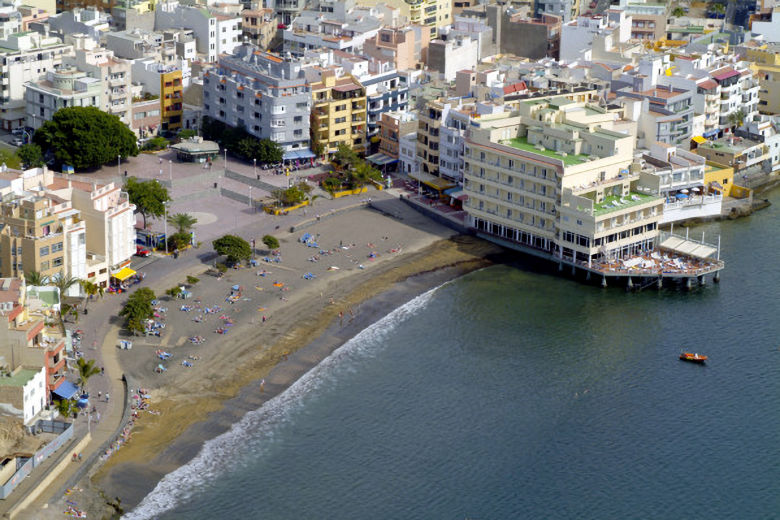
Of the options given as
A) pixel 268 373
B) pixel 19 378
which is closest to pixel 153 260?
pixel 268 373

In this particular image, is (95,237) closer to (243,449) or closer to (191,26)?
(243,449)

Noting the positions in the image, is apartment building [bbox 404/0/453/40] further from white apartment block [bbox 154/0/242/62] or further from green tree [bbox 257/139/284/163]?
green tree [bbox 257/139/284/163]

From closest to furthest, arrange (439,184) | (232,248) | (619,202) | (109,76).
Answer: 1. (232,248)
2. (619,202)
3. (439,184)
4. (109,76)

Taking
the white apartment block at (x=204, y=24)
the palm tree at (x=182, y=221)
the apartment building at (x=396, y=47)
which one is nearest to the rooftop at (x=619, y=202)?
the palm tree at (x=182, y=221)

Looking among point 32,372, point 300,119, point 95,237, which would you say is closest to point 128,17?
point 300,119

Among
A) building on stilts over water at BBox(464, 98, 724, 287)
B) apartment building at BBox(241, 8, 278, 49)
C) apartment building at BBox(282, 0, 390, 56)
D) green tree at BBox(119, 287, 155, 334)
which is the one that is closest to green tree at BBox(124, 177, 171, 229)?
green tree at BBox(119, 287, 155, 334)

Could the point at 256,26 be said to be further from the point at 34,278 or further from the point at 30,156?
the point at 34,278

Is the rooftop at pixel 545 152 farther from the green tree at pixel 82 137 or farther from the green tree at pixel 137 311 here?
the green tree at pixel 82 137
